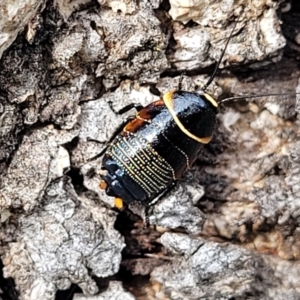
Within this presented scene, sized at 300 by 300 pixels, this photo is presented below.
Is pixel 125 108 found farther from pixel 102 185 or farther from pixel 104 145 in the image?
pixel 102 185

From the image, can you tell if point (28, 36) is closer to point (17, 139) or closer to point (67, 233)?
point (17, 139)

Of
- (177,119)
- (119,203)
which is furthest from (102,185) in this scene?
(177,119)

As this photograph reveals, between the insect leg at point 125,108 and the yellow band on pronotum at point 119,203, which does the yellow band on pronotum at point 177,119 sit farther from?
the yellow band on pronotum at point 119,203

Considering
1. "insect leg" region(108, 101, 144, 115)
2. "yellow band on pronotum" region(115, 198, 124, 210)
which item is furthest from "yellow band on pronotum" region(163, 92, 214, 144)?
"yellow band on pronotum" region(115, 198, 124, 210)

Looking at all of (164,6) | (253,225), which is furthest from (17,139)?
(253,225)

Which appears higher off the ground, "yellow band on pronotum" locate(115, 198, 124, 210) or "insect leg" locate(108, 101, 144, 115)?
"insect leg" locate(108, 101, 144, 115)

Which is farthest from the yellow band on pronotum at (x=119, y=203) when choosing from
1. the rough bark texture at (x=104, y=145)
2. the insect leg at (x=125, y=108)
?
the insect leg at (x=125, y=108)

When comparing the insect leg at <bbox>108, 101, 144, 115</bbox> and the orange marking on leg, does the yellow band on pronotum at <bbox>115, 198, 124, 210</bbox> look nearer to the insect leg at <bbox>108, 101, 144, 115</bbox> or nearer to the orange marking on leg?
the orange marking on leg
